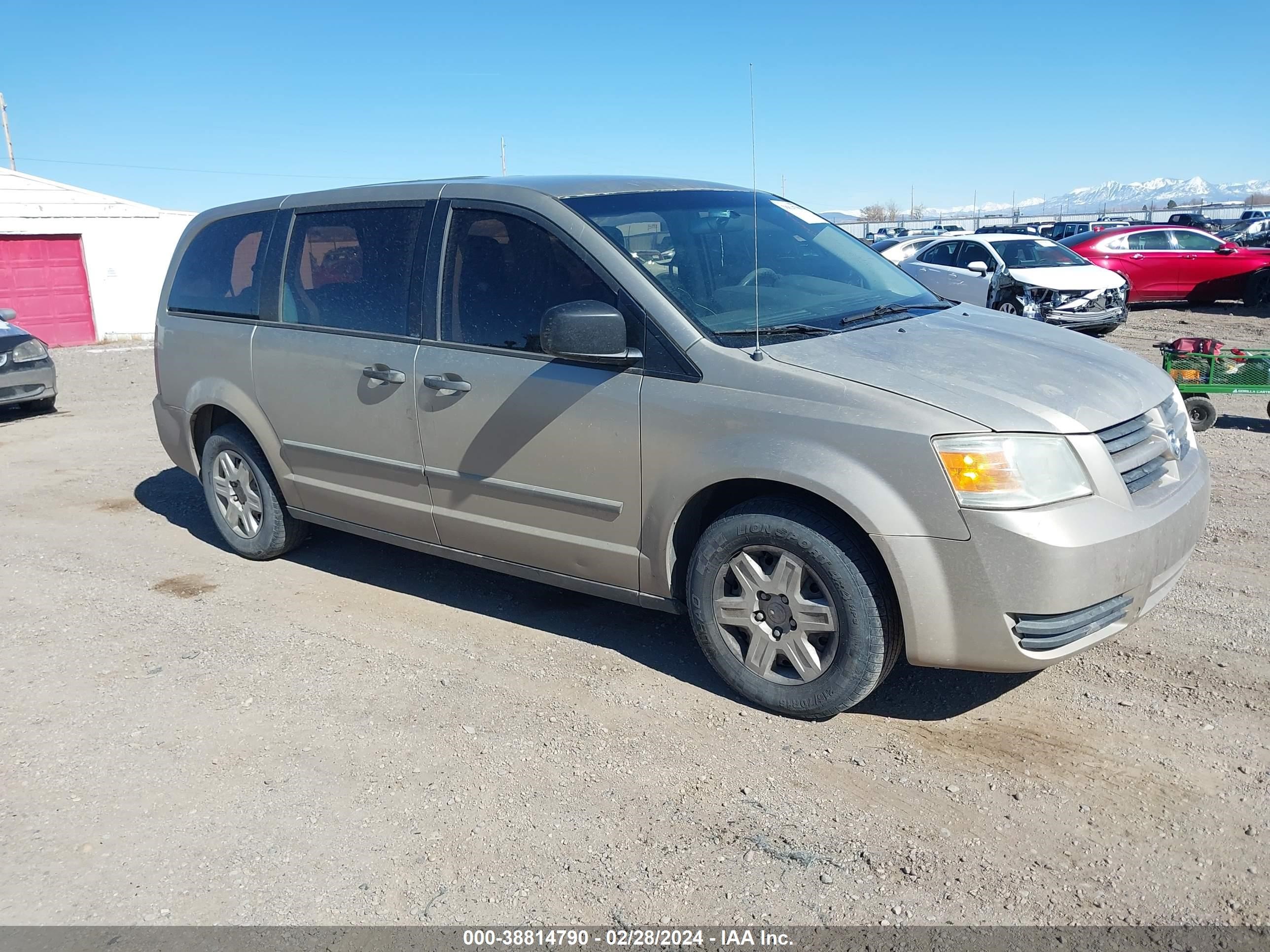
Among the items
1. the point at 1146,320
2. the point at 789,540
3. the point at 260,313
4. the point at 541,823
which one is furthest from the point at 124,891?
the point at 1146,320

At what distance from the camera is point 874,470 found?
3428 millimetres

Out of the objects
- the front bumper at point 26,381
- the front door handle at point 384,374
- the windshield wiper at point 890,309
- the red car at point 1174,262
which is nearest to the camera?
the windshield wiper at point 890,309

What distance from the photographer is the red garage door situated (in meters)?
21.7

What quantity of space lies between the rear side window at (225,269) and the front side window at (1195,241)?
18092mm

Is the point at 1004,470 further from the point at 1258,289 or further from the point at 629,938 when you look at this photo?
the point at 1258,289

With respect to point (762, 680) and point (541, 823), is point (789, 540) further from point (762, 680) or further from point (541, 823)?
point (541, 823)

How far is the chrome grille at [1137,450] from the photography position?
3498 millimetres

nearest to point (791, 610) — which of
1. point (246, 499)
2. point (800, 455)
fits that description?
point (800, 455)

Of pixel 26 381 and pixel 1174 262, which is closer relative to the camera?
pixel 26 381

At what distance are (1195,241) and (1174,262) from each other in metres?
0.76

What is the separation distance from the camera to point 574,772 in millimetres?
3535

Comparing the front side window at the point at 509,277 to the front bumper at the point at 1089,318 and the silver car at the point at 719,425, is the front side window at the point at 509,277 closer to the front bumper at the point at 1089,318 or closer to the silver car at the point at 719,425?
the silver car at the point at 719,425

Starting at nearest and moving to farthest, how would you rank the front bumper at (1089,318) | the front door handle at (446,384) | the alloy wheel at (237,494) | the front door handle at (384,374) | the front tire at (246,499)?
the front door handle at (446,384) < the front door handle at (384,374) < the front tire at (246,499) < the alloy wheel at (237,494) < the front bumper at (1089,318)

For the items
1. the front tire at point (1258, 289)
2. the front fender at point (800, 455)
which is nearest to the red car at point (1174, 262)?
the front tire at point (1258, 289)
